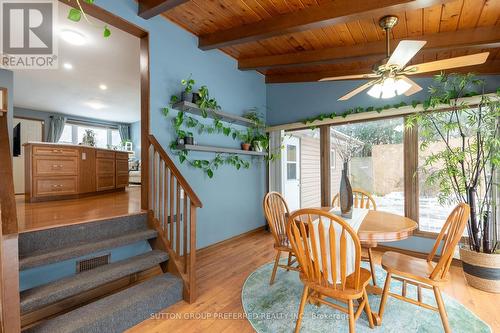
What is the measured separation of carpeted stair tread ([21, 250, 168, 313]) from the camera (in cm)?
158

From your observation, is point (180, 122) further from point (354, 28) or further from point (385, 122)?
point (385, 122)

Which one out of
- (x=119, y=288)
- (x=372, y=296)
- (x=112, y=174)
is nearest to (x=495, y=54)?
(x=372, y=296)

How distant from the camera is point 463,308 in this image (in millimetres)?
2064

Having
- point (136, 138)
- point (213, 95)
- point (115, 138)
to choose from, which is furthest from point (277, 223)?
point (115, 138)

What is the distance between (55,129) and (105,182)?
13.1ft

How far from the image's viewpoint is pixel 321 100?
4.00m

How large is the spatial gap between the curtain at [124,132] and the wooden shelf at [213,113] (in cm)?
684

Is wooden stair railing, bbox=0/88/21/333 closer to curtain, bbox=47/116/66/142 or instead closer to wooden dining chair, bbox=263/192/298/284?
wooden dining chair, bbox=263/192/298/284

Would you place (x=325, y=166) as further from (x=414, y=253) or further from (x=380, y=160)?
(x=414, y=253)

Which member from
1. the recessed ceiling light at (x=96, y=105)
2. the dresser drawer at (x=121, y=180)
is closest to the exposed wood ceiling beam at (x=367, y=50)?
the dresser drawer at (x=121, y=180)

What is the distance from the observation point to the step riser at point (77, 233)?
6.07 ft

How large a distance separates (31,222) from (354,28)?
392cm

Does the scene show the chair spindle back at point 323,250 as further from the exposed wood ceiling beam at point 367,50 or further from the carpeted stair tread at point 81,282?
the exposed wood ceiling beam at point 367,50

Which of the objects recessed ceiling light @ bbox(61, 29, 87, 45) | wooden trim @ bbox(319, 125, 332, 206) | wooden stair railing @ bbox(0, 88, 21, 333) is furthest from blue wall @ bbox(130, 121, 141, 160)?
wooden stair railing @ bbox(0, 88, 21, 333)
